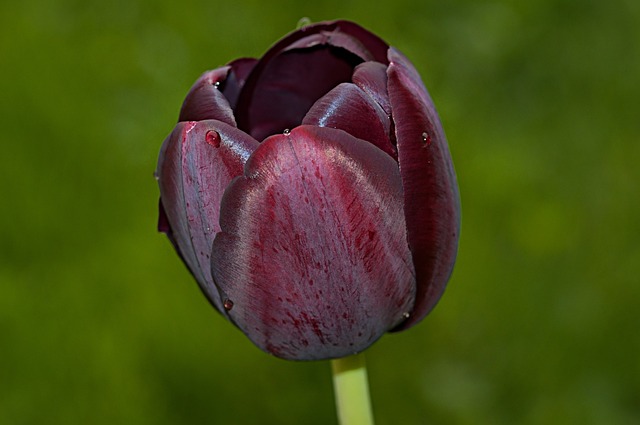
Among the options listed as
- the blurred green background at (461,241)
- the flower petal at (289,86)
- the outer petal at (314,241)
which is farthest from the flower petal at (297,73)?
the blurred green background at (461,241)

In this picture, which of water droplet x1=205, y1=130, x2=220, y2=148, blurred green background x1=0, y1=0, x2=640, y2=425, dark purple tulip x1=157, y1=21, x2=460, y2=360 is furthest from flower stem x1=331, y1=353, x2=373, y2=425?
blurred green background x1=0, y1=0, x2=640, y2=425

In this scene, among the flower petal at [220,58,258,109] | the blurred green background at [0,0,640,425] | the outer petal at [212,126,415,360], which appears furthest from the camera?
the blurred green background at [0,0,640,425]

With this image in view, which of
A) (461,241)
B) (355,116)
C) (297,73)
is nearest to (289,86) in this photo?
(297,73)

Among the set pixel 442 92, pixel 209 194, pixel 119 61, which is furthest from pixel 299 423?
pixel 209 194

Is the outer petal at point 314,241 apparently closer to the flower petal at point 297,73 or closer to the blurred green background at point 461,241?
the flower petal at point 297,73

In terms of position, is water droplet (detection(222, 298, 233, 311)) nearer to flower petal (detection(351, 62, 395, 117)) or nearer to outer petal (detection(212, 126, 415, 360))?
outer petal (detection(212, 126, 415, 360))

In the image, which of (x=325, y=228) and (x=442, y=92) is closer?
(x=325, y=228)

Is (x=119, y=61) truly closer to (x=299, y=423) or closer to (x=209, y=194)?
(x=299, y=423)
